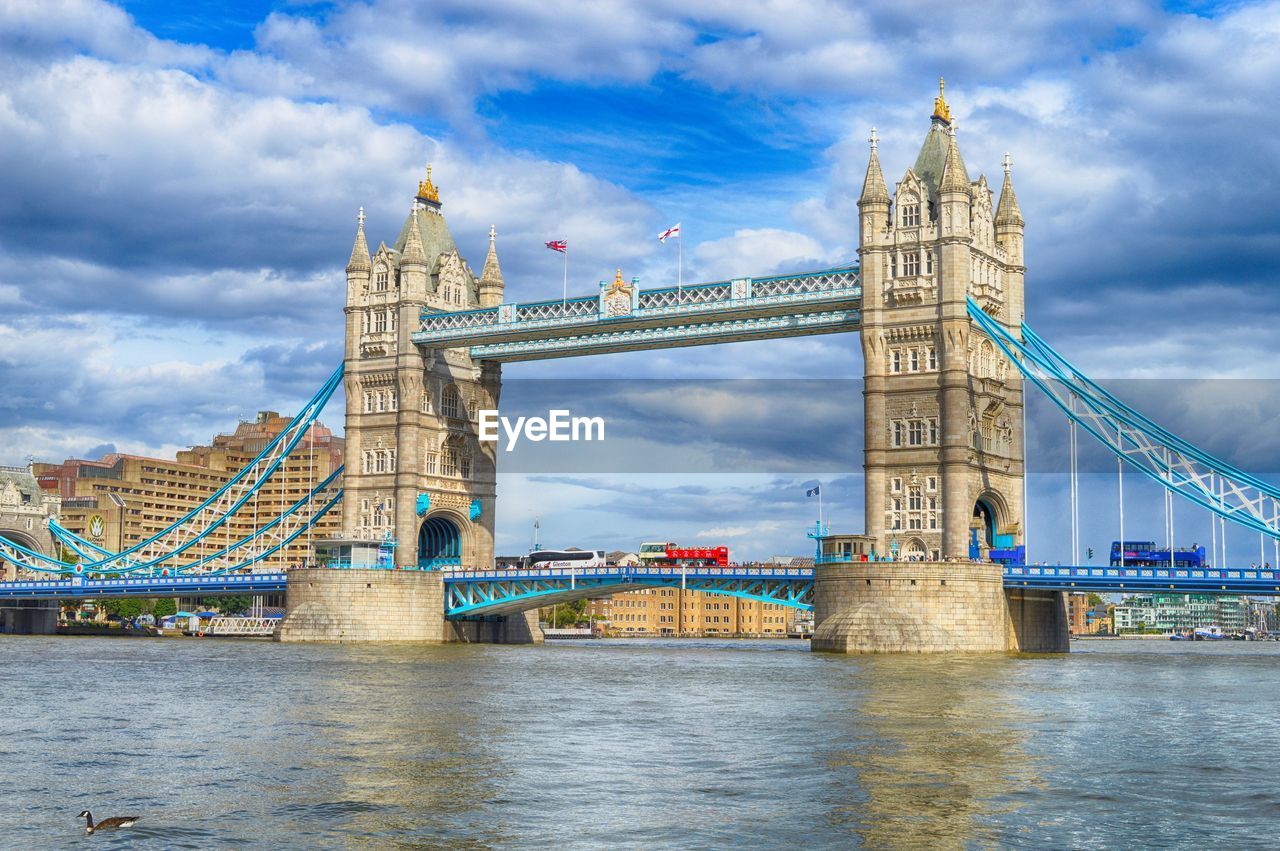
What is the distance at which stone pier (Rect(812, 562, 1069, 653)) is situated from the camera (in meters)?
81.8

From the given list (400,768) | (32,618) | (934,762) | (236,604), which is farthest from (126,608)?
(934,762)

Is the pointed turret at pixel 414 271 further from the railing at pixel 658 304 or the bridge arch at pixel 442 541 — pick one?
the bridge arch at pixel 442 541

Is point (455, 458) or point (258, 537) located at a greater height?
point (455, 458)

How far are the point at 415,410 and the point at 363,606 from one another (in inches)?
594

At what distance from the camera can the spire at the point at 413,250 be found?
112500 millimetres

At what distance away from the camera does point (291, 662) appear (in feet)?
248

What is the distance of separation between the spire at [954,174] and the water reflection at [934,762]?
3891 cm

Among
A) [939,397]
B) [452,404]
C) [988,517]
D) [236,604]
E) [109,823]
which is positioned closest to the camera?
[109,823]

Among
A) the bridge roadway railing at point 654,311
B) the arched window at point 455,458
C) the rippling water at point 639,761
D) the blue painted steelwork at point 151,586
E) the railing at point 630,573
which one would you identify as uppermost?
the bridge roadway railing at point 654,311

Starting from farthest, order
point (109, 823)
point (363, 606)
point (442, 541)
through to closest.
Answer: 1. point (442, 541)
2. point (363, 606)
3. point (109, 823)

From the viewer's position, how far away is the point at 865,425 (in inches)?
3654

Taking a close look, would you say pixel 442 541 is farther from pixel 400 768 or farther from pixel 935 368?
pixel 400 768

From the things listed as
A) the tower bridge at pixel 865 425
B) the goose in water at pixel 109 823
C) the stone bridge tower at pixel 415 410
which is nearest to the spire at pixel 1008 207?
the tower bridge at pixel 865 425

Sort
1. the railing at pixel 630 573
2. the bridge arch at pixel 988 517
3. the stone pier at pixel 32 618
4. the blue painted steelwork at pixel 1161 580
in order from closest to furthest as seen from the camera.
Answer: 1. the blue painted steelwork at pixel 1161 580
2. the bridge arch at pixel 988 517
3. the railing at pixel 630 573
4. the stone pier at pixel 32 618
